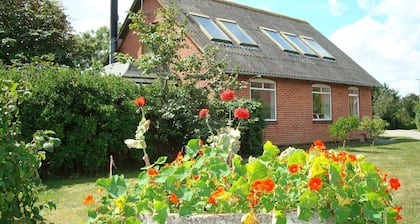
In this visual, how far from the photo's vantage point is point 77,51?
77.3 feet

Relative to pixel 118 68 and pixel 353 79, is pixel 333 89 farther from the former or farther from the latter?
pixel 118 68

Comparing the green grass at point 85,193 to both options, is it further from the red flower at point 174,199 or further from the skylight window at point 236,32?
the skylight window at point 236,32

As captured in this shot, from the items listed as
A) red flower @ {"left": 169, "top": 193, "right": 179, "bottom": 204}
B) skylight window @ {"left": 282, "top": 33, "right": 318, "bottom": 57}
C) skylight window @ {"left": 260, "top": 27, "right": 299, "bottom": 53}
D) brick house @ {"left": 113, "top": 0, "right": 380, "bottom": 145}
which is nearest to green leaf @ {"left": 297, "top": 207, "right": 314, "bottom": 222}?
red flower @ {"left": 169, "top": 193, "right": 179, "bottom": 204}

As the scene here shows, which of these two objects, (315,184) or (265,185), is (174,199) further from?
(315,184)

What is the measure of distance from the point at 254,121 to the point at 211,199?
29.3 feet

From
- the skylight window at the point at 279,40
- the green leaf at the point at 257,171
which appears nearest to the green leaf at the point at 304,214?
the green leaf at the point at 257,171

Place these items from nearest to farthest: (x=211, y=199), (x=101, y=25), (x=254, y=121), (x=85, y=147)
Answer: (x=211, y=199) < (x=85, y=147) < (x=254, y=121) < (x=101, y=25)

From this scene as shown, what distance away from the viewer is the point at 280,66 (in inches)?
567

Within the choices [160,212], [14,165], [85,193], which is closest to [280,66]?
[85,193]

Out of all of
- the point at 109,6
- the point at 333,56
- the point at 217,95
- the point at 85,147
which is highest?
the point at 109,6

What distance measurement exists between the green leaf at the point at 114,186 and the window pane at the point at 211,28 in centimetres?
1157

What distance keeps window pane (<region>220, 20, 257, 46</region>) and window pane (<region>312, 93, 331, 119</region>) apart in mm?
3586

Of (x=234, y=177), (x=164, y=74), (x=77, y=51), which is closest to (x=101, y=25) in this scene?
(x=77, y=51)

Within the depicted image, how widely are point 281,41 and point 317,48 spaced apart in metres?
2.51
